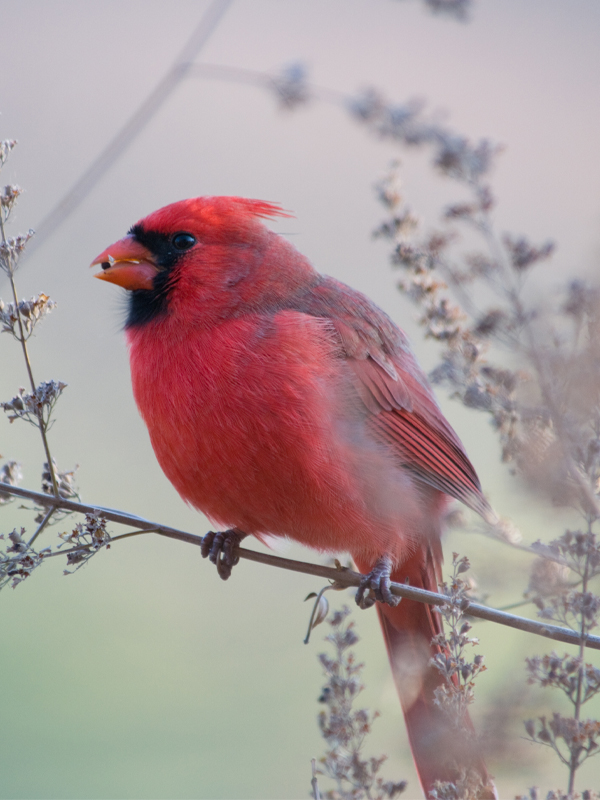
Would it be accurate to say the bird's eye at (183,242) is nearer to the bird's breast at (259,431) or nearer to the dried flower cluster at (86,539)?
the bird's breast at (259,431)

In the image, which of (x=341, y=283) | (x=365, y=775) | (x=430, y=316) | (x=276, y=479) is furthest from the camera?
(x=341, y=283)

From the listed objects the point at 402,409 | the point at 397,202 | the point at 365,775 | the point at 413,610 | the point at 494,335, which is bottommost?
the point at 365,775

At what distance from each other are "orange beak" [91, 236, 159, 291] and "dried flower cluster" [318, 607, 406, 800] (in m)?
1.27

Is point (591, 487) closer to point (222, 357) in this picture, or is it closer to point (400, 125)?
point (400, 125)

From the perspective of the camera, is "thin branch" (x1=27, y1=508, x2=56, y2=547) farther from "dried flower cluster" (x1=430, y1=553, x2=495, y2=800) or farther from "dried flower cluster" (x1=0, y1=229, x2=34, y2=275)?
"dried flower cluster" (x1=430, y1=553, x2=495, y2=800)

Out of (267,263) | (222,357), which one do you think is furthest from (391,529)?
(267,263)

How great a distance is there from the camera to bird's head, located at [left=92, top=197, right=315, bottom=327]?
7.34 feet

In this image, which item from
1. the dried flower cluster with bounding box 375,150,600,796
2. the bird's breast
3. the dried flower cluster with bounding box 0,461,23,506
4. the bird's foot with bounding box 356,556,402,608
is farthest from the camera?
the bird's foot with bounding box 356,556,402,608

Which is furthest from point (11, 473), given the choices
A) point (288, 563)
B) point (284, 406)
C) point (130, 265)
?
point (130, 265)

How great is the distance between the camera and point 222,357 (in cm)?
204

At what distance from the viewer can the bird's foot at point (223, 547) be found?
2.31 meters

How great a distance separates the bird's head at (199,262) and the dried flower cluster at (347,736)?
112 centimetres

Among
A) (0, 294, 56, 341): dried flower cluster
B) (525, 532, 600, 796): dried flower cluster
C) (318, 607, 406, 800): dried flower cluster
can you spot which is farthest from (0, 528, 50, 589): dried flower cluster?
(525, 532, 600, 796): dried flower cluster

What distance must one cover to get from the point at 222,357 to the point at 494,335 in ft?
3.46
